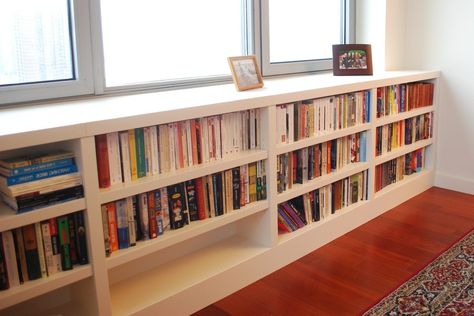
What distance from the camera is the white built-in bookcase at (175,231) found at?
Answer: 161cm

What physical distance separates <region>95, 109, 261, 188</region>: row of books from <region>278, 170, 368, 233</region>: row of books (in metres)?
0.42

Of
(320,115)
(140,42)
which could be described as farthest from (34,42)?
(320,115)

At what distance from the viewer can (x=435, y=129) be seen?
3.42 meters

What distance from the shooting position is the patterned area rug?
1.99 m

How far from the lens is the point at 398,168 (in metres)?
3.20

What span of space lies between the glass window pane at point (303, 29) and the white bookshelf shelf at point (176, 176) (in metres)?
1.05

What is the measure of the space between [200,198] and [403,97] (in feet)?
5.47

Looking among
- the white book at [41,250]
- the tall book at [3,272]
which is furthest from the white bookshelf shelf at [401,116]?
the tall book at [3,272]

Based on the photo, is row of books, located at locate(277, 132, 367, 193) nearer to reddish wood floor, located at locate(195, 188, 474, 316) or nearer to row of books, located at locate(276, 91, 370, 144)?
row of books, located at locate(276, 91, 370, 144)

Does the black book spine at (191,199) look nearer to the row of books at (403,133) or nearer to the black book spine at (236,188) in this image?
the black book spine at (236,188)

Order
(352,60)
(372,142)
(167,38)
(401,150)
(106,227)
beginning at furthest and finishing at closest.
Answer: (401,150)
(352,60)
(372,142)
(167,38)
(106,227)

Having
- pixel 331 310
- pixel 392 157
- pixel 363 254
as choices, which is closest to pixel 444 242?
pixel 363 254

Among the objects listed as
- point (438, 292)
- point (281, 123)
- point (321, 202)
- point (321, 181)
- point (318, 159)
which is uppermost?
point (281, 123)

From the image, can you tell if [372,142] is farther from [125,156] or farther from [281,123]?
[125,156]
